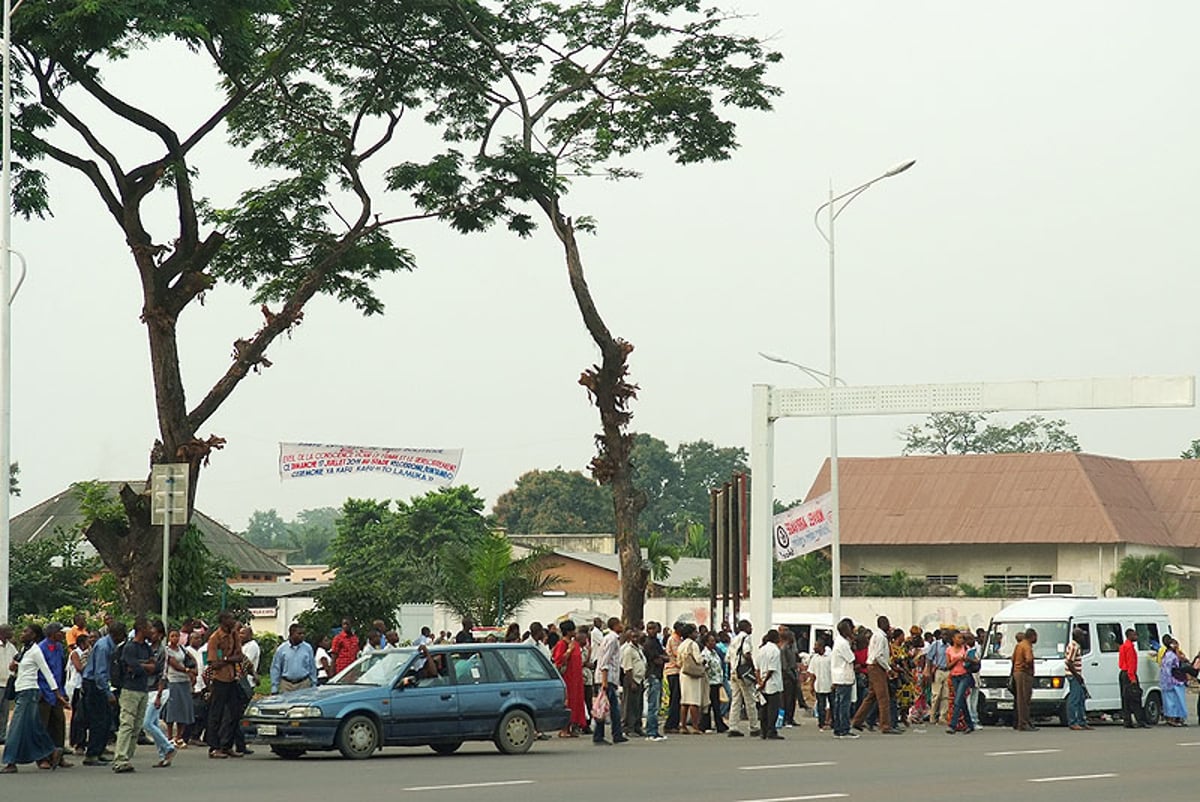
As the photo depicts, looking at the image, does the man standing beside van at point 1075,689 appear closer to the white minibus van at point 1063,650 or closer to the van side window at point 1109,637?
the white minibus van at point 1063,650

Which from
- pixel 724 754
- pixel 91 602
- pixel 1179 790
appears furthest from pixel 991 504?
pixel 1179 790

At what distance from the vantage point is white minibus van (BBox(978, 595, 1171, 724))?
1214 inches

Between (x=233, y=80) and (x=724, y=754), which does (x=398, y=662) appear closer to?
(x=724, y=754)

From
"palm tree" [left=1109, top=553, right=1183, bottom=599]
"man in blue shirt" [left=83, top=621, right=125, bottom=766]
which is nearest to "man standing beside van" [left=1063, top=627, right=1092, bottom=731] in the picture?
"man in blue shirt" [left=83, top=621, right=125, bottom=766]

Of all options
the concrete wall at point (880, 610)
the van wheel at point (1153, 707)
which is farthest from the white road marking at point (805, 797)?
the concrete wall at point (880, 610)

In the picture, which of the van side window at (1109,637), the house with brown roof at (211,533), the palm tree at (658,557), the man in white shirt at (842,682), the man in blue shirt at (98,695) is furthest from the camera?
the house with brown roof at (211,533)

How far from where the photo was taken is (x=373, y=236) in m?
35.5

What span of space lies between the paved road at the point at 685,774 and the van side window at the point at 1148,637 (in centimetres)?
588

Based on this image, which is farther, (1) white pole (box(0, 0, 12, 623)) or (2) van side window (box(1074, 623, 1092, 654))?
(2) van side window (box(1074, 623, 1092, 654))

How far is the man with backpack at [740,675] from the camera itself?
27.8 m

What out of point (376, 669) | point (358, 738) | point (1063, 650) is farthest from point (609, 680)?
point (1063, 650)

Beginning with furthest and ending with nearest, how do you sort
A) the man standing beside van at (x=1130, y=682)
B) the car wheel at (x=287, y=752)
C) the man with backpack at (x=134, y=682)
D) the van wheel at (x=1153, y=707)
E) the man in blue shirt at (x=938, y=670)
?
the van wheel at (x=1153, y=707), the man standing beside van at (x=1130, y=682), the man in blue shirt at (x=938, y=670), the car wheel at (x=287, y=752), the man with backpack at (x=134, y=682)

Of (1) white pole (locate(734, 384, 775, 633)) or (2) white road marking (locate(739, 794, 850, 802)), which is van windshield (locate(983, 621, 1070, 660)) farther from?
(2) white road marking (locate(739, 794, 850, 802))

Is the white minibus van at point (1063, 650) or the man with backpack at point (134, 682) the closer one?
the man with backpack at point (134, 682)
